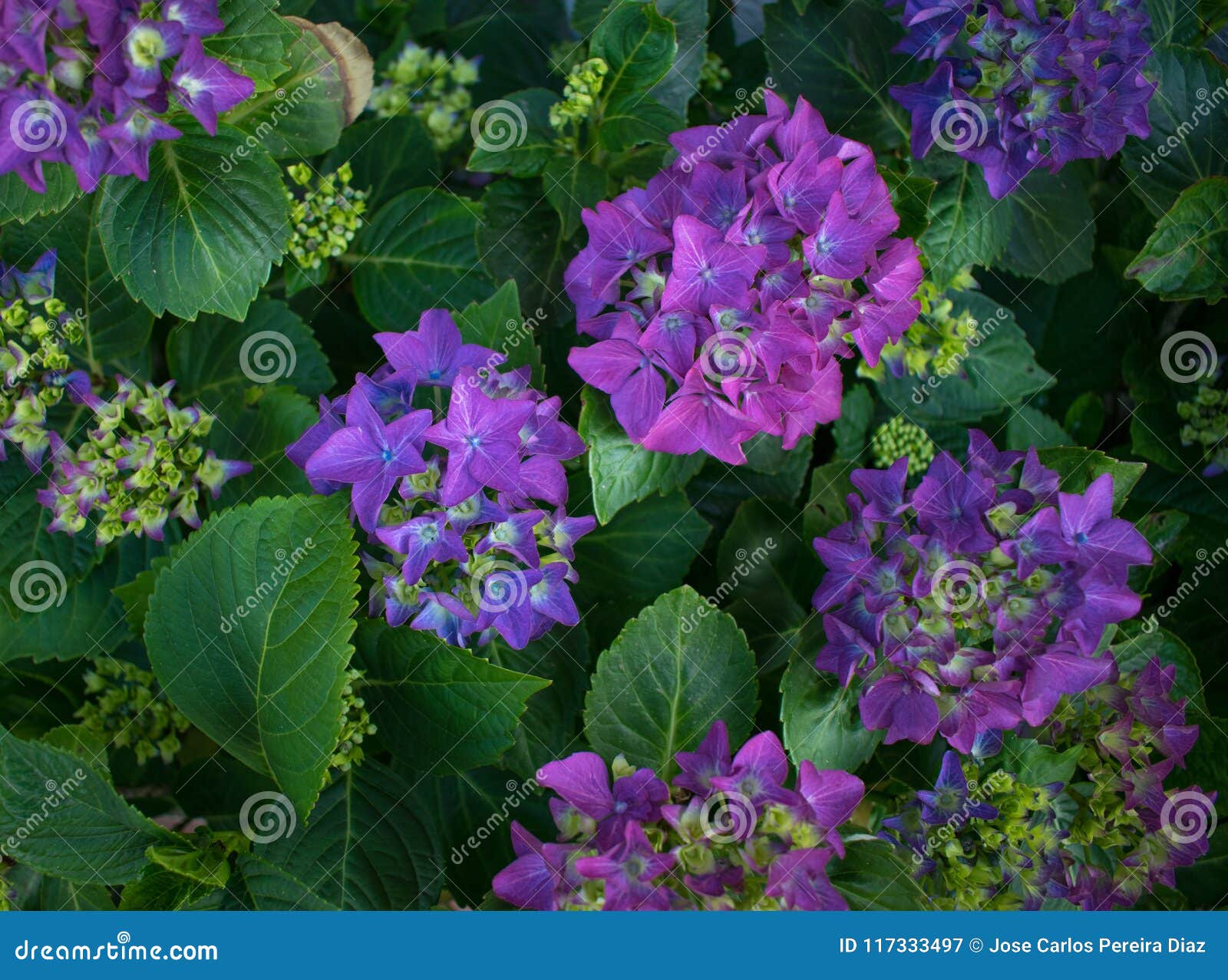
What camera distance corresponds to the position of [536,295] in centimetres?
144

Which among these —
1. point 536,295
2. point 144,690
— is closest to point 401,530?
point 536,295

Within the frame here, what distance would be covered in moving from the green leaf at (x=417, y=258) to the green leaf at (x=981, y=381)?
68 centimetres

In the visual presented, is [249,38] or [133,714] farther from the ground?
[249,38]

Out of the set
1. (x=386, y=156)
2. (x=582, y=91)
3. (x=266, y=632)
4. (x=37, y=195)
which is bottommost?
(x=266, y=632)

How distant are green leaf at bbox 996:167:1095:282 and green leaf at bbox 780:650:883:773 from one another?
70 cm

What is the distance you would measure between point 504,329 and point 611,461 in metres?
0.23

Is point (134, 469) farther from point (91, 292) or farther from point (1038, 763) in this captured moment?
point (1038, 763)

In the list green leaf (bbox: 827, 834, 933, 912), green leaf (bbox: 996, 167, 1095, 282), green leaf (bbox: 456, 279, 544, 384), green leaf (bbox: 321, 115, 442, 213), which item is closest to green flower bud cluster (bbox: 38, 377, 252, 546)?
green leaf (bbox: 456, 279, 544, 384)

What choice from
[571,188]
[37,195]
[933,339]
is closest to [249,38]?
[37,195]

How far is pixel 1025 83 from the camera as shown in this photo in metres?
1.25

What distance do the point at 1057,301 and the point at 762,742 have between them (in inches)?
41.3

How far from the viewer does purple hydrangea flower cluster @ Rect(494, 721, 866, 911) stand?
1006 millimetres

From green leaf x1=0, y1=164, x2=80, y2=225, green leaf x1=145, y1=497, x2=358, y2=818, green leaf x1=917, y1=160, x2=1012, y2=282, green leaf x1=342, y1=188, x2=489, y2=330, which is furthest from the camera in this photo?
green leaf x1=342, y1=188, x2=489, y2=330

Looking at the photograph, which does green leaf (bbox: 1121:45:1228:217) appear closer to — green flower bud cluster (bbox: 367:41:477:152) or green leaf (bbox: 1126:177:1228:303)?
green leaf (bbox: 1126:177:1228:303)
